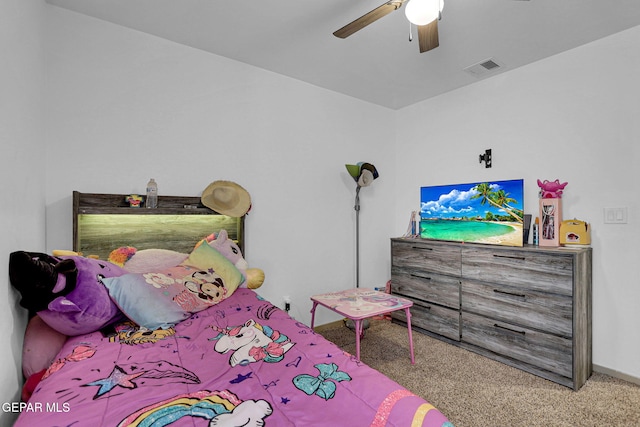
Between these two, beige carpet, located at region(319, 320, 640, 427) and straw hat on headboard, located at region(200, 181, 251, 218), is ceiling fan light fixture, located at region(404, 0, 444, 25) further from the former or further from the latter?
beige carpet, located at region(319, 320, 640, 427)

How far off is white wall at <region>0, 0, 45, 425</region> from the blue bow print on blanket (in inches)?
42.2

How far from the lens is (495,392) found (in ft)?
6.99

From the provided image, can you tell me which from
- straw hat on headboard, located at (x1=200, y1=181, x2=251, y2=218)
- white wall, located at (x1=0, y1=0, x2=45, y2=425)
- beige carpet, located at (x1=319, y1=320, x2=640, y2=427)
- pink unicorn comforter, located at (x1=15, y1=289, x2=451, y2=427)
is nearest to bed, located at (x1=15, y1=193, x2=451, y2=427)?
pink unicorn comforter, located at (x1=15, y1=289, x2=451, y2=427)

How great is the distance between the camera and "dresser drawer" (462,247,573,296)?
2.24m

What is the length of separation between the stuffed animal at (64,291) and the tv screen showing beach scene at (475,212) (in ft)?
9.66

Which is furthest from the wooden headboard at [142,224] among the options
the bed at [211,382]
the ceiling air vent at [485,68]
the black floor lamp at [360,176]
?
the ceiling air vent at [485,68]

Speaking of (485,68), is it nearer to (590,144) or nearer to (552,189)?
(590,144)

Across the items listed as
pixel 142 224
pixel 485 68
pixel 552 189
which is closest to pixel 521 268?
pixel 552 189

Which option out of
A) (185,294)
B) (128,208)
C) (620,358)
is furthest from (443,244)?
(128,208)

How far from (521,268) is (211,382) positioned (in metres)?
2.46

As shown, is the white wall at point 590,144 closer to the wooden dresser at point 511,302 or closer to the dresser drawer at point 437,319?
the wooden dresser at point 511,302

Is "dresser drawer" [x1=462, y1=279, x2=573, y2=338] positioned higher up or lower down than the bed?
lower down

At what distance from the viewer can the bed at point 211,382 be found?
2.90 feet

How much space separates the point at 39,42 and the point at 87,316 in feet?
5.40
